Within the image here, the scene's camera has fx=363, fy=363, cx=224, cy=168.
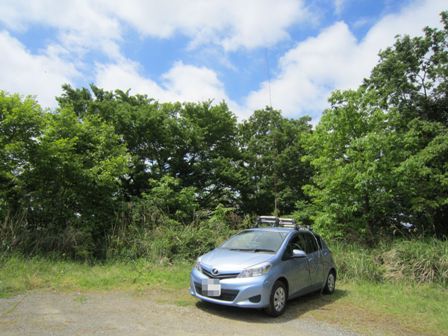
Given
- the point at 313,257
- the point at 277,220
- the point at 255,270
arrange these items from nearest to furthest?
1. the point at 255,270
2. the point at 313,257
3. the point at 277,220

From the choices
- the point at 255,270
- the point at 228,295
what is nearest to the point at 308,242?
the point at 255,270

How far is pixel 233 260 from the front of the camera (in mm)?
6547

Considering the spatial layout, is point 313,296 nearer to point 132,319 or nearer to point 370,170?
point 132,319

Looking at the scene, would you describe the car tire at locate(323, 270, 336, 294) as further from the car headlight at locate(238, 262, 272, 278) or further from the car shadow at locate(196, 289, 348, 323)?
the car headlight at locate(238, 262, 272, 278)

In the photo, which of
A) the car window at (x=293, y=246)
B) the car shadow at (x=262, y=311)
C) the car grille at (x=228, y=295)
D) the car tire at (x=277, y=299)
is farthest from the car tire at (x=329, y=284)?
the car grille at (x=228, y=295)

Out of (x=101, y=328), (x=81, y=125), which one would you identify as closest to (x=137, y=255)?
(x=81, y=125)

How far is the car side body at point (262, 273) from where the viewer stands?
6.10 metres

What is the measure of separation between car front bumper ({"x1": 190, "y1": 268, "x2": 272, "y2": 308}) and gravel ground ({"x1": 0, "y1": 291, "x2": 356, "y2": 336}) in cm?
28

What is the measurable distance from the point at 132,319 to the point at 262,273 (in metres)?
2.27

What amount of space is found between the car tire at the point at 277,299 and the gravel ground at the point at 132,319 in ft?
0.38

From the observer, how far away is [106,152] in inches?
525

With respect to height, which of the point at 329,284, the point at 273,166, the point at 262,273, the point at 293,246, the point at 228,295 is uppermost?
the point at 273,166

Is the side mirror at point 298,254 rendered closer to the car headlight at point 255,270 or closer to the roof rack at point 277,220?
the car headlight at point 255,270

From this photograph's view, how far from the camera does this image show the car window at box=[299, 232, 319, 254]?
8.00m
